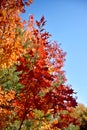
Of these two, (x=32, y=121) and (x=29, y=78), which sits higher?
(x=29, y=78)

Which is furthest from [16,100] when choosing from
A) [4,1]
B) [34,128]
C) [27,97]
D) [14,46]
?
[4,1]

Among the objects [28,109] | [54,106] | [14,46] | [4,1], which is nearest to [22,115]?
[28,109]

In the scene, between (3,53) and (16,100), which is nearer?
(3,53)

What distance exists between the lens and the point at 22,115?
70.9 feet

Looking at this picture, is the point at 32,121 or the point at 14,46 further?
the point at 32,121

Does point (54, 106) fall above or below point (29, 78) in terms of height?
below

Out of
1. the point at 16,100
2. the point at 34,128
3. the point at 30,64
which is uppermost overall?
the point at 30,64

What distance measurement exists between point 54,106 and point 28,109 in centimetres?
185

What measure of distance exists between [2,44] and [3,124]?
294 inches

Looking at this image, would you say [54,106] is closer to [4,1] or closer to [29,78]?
[29,78]

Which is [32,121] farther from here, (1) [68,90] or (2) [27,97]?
(1) [68,90]

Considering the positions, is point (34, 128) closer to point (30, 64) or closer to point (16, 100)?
point (16, 100)

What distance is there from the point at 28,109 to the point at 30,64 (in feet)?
10.6

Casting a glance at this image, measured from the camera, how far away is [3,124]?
2106 cm
